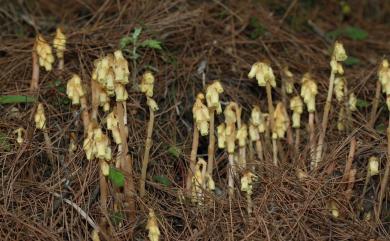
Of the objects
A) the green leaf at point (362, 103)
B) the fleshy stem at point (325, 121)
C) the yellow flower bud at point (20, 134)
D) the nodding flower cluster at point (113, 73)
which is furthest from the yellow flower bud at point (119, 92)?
the green leaf at point (362, 103)


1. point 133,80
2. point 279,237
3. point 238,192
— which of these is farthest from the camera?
point 133,80

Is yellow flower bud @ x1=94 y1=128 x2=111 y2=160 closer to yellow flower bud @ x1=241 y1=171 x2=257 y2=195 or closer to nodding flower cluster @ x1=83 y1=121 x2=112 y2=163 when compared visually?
nodding flower cluster @ x1=83 y1=121 x2=112 y2=163

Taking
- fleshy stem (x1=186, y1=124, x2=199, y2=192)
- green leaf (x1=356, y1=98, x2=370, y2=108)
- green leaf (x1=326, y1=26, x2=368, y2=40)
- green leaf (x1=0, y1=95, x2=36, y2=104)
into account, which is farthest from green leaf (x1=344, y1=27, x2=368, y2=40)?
green leaf (x1=0, y1=95, x2=36, y2=104)

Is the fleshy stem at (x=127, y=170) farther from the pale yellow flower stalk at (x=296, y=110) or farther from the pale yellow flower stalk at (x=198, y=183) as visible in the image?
the pale yellow flower stalk at (x=296, y=110)

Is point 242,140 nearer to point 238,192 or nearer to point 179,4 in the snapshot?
point 238,192

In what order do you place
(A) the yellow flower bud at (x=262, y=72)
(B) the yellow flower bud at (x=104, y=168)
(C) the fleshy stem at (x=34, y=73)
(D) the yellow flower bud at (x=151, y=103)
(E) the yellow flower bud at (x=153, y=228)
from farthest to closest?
(C) the fleshy stem at (x=34, y=73) < (A) the yellow flower bud at (x=262, y=72) < (D) the yellow flower bud at (x=151, y=103) < (B) the yellow flower bud at (x=104, y=168) < (E) the yellow flower bud at (x=153, y=228)

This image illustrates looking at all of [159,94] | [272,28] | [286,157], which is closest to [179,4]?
[272,28]

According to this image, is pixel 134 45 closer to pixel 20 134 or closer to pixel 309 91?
pixel 20 134
